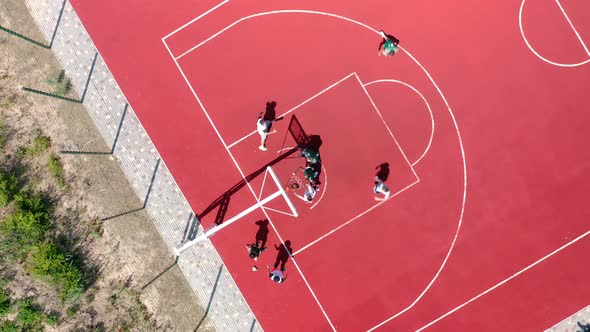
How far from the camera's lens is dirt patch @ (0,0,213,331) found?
50.4 ft

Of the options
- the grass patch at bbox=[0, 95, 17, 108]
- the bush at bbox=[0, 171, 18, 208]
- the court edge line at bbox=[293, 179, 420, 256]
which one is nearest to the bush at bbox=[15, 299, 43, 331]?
the bush at bbox=[0, 171, 18, 208]

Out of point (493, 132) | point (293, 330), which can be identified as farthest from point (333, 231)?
point (493, 132)

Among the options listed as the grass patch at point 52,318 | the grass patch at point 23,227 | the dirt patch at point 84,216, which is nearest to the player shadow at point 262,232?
the dirt patch at point 84,216

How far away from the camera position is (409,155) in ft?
49.0

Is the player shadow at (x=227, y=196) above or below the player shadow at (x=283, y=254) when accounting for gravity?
above

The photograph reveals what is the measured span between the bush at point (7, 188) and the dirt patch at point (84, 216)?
396mm

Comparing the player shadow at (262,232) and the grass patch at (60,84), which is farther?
the grass patch at (60,84)

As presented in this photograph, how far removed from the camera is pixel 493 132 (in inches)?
587

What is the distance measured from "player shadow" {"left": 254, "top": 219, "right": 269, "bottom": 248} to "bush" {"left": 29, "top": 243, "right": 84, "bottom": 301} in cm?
652

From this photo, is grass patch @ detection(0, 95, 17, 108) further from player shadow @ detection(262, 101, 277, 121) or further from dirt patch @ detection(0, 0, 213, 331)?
player shadow @ detection(262, 101, 277, 121)

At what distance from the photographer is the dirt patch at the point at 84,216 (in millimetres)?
15367

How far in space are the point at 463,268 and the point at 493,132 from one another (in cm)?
482

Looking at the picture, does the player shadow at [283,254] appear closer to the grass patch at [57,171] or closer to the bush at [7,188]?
the grass patch at [57,171]

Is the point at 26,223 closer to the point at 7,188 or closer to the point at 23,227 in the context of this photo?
the point at 23,227
